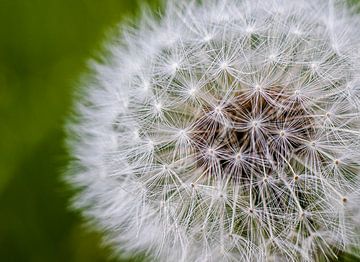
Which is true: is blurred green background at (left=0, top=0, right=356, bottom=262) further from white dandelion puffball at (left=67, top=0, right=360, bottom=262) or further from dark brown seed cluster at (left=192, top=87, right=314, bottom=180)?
dark brown seed cluster at (left=192, top=87, right=314, bottom=180)

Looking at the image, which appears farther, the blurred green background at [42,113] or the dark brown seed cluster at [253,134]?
the blurred green background at [42,113]

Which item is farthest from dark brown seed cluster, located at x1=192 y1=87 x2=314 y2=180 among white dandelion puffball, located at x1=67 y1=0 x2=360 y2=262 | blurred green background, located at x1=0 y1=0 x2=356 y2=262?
blurred green background, located at x1=0 y1=0 x2=356 y2=262

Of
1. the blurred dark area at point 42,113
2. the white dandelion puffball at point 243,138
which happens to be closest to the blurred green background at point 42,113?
the blurred dark area at point 42,113

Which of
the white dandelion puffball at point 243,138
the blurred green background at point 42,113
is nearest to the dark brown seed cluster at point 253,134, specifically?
the white dandelion puffball at point 243,138

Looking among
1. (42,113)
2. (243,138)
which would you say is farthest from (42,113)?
(243,138)

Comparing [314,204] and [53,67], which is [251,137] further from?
[53,67]

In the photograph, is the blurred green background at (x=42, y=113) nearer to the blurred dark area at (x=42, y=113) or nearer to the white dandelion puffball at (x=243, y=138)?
the blurred dark area at (x=42, y=113)
